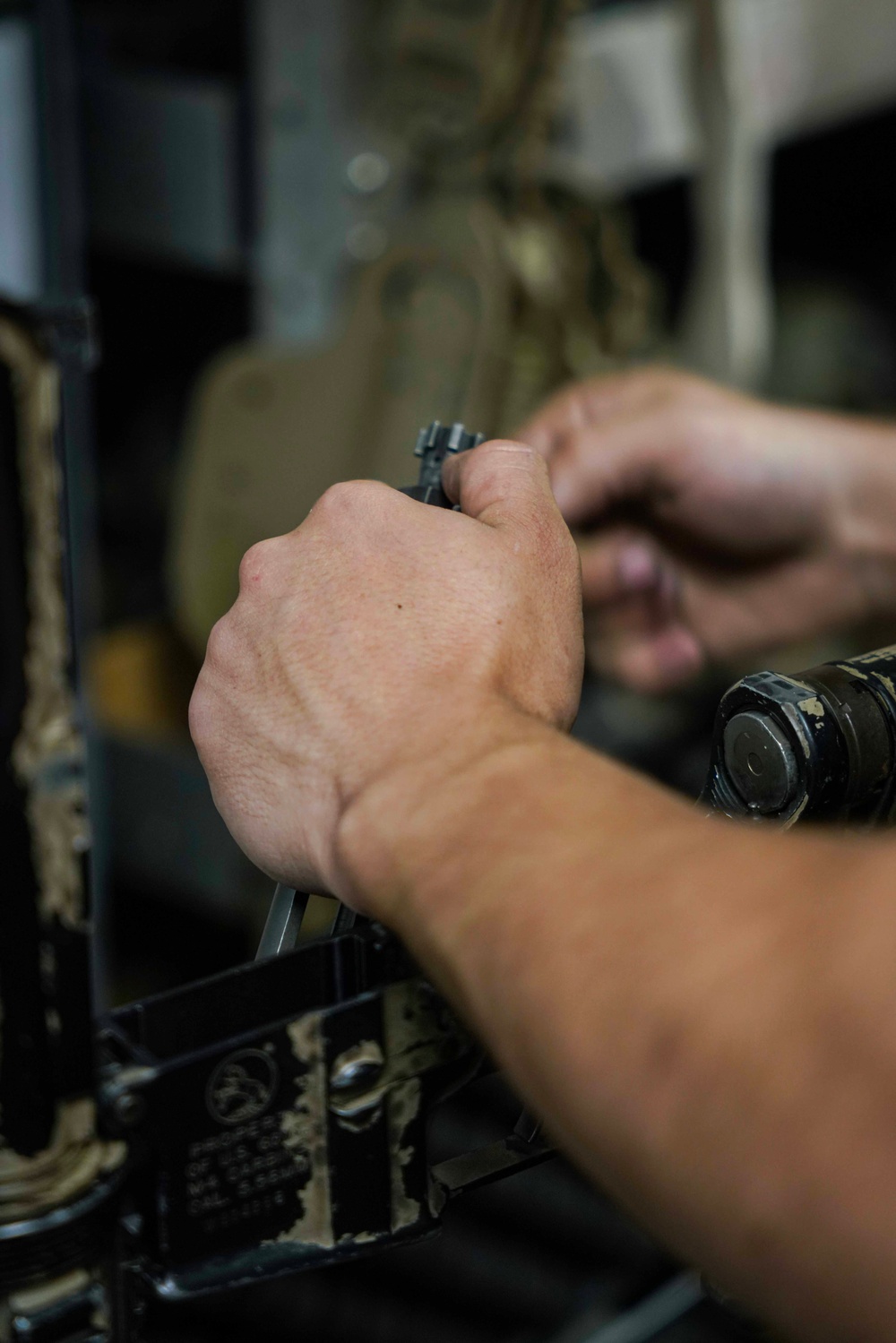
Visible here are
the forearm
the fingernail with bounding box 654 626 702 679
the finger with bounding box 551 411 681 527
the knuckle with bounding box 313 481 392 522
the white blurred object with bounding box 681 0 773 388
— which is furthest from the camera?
the white blurred object with bounding box 681 0 773 388

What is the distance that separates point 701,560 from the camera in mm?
691

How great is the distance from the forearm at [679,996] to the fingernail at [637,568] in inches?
16.3

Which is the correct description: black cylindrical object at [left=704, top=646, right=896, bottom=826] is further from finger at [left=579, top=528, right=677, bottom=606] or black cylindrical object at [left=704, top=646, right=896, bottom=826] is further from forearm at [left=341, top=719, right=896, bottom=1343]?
finger at [left=579, top=528, right=677, bottom=606]

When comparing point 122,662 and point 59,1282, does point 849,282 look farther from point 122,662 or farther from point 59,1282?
point 59,1282

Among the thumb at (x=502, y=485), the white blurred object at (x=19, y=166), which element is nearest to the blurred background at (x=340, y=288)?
the white blurred object at (x=19, y=166)

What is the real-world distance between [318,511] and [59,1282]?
0.21 m

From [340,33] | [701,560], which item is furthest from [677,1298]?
[340,33]

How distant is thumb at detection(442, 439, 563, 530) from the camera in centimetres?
Answer: 32

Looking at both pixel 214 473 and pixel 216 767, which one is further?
pixel 214 473

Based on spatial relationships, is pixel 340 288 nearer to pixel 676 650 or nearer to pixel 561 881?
pixel 676 650

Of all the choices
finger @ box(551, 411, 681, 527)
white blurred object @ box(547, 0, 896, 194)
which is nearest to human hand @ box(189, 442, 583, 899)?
finger @ box(551, 411, 681, 527)

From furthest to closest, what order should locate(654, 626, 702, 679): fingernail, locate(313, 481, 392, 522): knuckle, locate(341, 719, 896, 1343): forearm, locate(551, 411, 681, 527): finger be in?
1. locate(654, 626, 702, 679): fingernail
2. locate(551, 411, 681, 527): finger
3. locate(313, 481, 392, 522): knuckle
4. locate(341, 719, 896, 1343): forearm

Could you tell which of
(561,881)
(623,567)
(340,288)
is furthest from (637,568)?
(561,881)

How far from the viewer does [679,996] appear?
0.73 ft
